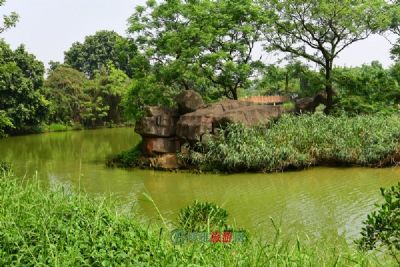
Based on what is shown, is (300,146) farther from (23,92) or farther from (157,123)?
(23,92)

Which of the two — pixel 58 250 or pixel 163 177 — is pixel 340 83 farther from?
pixel 58 250

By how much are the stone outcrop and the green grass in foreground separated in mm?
8397

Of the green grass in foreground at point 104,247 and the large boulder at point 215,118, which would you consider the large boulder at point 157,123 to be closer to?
the large boulder at point 215,118

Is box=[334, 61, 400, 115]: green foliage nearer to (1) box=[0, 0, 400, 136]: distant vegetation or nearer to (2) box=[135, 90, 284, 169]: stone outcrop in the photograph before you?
(1) box=[0, 0, 400, 136]: distant vegetation

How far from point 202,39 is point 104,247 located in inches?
450

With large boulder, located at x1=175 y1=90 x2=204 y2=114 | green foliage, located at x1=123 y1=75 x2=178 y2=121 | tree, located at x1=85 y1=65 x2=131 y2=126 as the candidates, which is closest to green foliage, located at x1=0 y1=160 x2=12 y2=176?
large boulder, located at x1=175 y1=90 x2=204 y2=114

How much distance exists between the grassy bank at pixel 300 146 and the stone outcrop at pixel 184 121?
43cm

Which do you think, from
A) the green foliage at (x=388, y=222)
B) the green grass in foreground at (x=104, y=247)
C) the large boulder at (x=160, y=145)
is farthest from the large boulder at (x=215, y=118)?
the green foliage at (x=388, y=222)

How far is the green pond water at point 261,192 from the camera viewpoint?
265 inches

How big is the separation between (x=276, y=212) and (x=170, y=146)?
5.93 meters

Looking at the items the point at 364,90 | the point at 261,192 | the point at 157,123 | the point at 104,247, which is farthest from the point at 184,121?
the point at 104,247

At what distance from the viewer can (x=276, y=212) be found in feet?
24.5

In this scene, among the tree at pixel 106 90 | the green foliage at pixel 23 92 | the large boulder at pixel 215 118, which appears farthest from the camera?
the tree at pixel 106 90

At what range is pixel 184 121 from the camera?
1262cm
